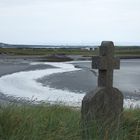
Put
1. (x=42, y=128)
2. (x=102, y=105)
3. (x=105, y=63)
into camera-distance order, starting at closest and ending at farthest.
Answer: (x=42, y=128), (x=102, y=105), (x=105, y=63)

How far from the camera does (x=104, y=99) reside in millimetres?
7727

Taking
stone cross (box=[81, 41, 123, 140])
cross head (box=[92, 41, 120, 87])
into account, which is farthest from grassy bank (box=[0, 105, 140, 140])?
cross head (box=[92, 41, 120, 87])

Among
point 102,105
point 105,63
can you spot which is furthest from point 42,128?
point 105,63

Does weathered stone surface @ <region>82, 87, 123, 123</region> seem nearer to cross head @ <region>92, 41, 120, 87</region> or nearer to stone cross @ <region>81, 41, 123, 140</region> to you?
stone cross @ <region>81, 41, 123, 140</region>

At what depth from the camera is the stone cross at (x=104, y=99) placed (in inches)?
291

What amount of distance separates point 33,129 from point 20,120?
1.16 ft

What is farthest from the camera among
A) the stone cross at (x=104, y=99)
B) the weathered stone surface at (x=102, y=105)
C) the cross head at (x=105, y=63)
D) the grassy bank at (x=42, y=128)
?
the cross head at (x=105, y=63)

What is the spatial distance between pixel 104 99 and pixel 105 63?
634mm

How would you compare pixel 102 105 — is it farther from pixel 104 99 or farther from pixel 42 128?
pixel 42 128

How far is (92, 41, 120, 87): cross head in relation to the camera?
8.01 meters

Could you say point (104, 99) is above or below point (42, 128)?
above

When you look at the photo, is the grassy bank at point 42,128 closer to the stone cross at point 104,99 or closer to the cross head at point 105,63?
the stone cross at point 104,99

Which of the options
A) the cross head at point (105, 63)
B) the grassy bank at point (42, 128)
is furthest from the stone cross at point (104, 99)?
the grassy bank at point (42, 128)

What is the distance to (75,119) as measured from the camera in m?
7.50
